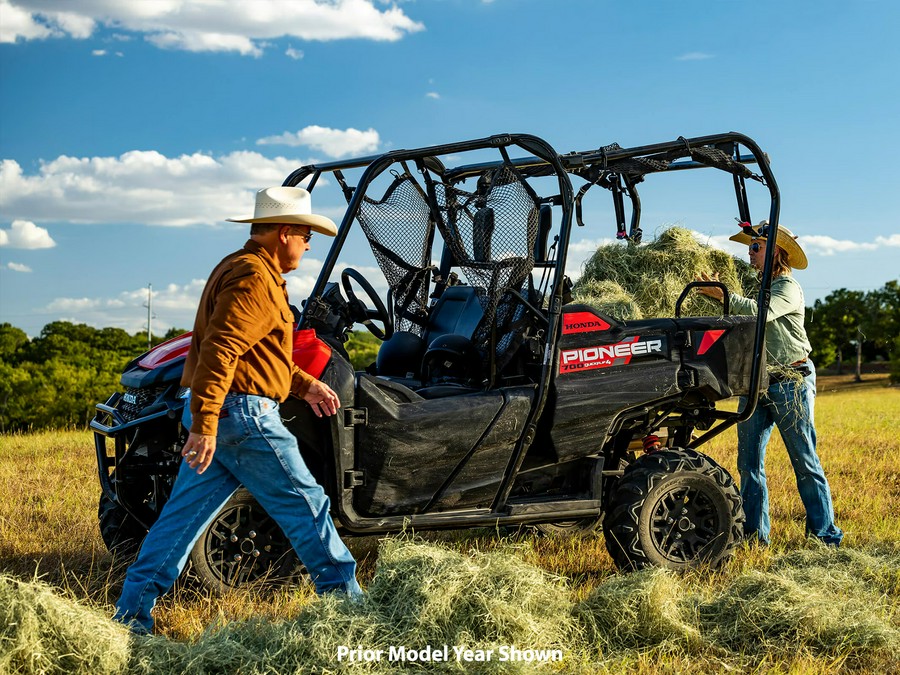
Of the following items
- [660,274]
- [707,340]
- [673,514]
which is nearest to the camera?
[673,514]

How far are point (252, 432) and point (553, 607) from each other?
148cm

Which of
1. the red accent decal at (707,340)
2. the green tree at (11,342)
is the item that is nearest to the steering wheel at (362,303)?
the red accent decal at (707,340)

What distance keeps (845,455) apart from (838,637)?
6.39 m

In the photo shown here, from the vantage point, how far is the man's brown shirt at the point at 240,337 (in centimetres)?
368

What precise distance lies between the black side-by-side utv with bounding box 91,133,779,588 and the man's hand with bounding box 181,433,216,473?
79 cm

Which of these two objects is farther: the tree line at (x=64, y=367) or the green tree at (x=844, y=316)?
the green tree at (x=844, y=316)

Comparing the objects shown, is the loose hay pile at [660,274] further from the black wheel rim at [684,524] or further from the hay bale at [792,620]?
the hay bale at [792,620]

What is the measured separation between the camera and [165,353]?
493cm

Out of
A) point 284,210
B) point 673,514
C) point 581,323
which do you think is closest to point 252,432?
point 284,210

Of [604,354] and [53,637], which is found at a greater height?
[604,354]

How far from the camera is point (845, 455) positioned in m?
10.2

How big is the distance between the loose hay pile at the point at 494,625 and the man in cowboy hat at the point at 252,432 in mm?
270

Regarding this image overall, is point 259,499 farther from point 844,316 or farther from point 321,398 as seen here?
point 844,316

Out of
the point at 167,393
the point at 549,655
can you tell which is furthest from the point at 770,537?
the point at 167,393
